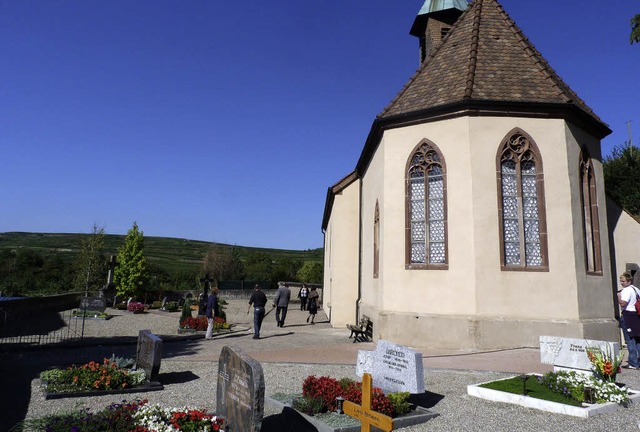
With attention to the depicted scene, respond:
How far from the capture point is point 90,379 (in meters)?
7.74

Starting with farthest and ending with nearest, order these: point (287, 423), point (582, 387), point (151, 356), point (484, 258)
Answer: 1. point (484, 258)
2. point (151, 356)
3. point (582, 387)
4. point (287, 423)

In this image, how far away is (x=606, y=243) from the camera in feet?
42.9

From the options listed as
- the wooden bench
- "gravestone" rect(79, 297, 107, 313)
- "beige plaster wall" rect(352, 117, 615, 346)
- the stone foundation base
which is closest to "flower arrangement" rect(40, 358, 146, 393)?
"gravestone" rect(79, 297, 107, 313)

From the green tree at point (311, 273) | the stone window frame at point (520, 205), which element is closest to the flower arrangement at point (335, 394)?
the stone window frame at point (520, 205)

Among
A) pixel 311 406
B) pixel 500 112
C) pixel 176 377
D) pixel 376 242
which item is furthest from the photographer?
pixel 376 242

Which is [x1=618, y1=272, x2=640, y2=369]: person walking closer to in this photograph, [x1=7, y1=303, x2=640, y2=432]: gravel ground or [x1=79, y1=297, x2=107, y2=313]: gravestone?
[x1=7, y1=303, x2=640, y2=432]: gravel ground

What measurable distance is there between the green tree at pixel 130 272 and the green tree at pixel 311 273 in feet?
90.1

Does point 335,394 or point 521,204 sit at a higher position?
point 521,204

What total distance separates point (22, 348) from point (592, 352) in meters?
14.0

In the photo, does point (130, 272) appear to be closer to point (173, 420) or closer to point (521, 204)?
point (521, 204)

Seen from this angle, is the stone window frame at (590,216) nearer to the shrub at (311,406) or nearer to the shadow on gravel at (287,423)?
the shrub at (311,406)

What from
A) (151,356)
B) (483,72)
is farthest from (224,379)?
(483,72)

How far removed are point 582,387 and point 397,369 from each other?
2.99 m

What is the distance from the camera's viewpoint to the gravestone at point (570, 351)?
7.70 m
